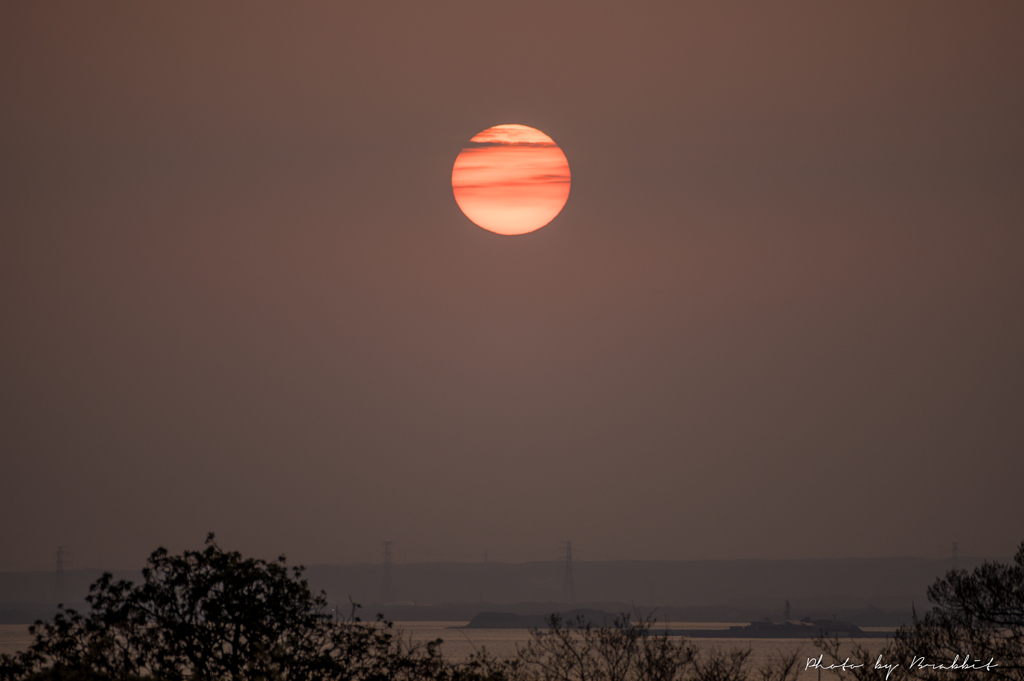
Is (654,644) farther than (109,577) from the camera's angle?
Yes

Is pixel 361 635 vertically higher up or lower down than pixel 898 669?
higher up

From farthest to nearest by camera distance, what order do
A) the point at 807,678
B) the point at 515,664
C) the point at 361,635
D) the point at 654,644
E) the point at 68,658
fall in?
1. the point at 807,678
2. the point at 654,644
3. the point at 515,664
4. the point at 361,635
5. the point at 68,658

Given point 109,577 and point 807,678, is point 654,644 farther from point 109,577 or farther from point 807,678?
point 807,678

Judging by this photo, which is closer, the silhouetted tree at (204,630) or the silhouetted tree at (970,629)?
the silhouetted tree at (204,630)

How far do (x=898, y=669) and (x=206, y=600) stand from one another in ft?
74.7

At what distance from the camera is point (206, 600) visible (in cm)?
2139

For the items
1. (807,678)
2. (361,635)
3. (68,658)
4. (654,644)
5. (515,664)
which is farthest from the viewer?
(807,678)

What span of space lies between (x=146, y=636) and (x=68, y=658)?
5.38 ft

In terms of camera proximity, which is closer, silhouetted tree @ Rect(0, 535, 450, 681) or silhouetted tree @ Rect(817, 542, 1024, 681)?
silhouetted tree @ Rect(0, 535, 450, 681)

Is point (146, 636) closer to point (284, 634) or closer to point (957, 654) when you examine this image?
point (284, 634)

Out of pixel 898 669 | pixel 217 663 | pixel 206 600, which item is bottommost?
pixel 898 669

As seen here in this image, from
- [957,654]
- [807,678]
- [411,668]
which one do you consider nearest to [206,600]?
[411,668]

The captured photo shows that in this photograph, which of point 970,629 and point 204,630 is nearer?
point 204,630

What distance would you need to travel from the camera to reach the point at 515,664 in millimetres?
29469
